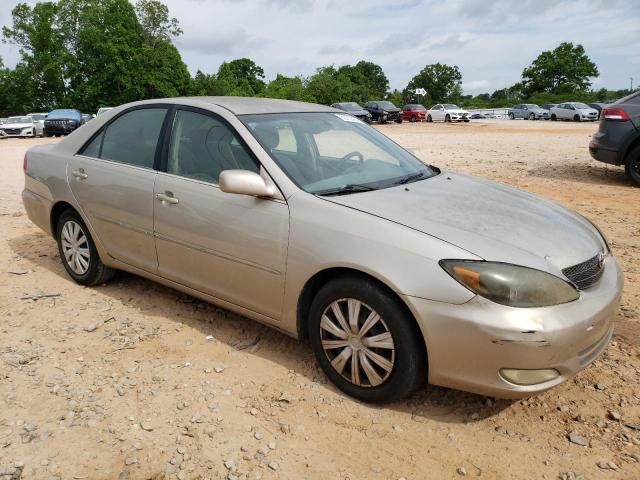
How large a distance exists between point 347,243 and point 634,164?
26.8ft

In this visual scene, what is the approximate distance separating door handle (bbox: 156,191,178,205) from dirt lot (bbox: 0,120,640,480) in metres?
0.91

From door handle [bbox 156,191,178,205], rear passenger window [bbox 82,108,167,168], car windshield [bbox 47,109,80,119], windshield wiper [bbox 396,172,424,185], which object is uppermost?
rear passenger window [bbox 82,108,167,168]

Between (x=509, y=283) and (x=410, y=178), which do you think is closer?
(x=509, y=283)

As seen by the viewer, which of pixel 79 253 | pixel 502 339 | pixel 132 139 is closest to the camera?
pixel 502 339

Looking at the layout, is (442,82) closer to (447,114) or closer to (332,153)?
(447,114)

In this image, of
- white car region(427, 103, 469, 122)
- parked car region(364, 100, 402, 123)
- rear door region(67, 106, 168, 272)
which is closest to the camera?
rear door region(67, 106, 168, 272)

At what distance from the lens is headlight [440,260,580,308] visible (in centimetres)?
253

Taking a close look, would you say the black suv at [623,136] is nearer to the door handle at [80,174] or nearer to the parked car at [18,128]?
the door handle at [80,174]

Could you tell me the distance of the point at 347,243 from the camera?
2857 mm

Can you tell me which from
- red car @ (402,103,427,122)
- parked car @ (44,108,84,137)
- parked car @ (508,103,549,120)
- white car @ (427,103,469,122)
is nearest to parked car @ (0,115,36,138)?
parked car @ (44,108,84,137)

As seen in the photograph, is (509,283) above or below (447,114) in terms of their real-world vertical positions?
above

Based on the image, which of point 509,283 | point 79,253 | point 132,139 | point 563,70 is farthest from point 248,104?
point 563,70

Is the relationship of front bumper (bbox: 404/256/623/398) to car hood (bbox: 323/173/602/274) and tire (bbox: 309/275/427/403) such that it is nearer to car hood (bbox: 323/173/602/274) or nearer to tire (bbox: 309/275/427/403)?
tire (bbox: 309/275/427/403)

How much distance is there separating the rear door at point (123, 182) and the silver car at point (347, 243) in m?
0.02
